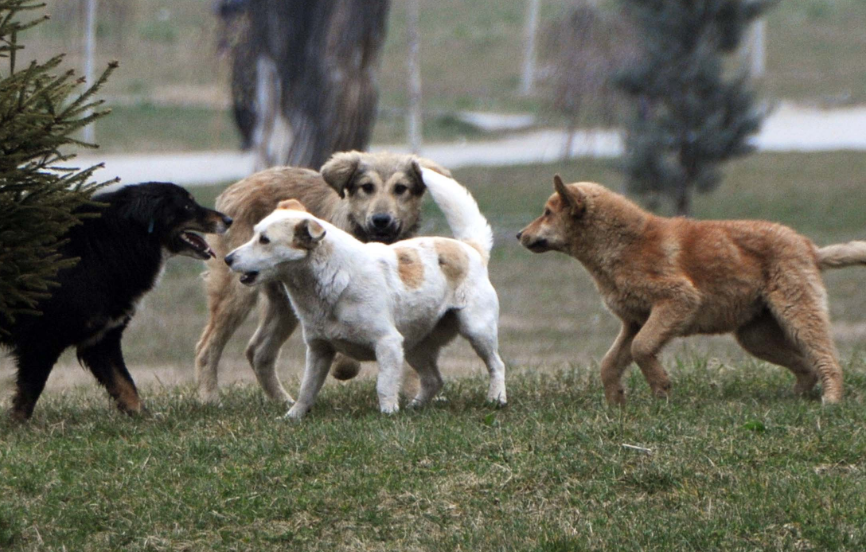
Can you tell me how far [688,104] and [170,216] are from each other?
55.9ft

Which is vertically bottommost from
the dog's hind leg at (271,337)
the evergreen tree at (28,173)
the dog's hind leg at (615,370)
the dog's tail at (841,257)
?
the dog's hind leg at (271,337)

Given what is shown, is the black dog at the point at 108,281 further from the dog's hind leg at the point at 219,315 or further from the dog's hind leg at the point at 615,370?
the dog's hind leg at the point at 615,370

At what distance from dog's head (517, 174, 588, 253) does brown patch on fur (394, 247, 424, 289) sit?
680 mm

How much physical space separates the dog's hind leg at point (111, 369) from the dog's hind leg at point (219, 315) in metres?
1.12

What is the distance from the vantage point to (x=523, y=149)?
32312mm

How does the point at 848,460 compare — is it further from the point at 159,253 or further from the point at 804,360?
the point at 159,253

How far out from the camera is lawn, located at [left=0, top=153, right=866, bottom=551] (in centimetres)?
559

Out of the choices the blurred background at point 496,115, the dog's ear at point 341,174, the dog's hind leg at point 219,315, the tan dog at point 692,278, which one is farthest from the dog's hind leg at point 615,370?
the dog's hind leg at point 219,315

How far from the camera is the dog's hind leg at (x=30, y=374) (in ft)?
24.7

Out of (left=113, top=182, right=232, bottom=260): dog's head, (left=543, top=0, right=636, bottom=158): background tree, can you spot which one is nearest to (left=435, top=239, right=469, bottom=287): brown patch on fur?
(left=113, top=182, right=232, bottom=260): dog's head

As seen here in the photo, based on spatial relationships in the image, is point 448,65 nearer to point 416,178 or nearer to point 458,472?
point 416,178

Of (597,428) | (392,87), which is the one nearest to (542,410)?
(597,428)

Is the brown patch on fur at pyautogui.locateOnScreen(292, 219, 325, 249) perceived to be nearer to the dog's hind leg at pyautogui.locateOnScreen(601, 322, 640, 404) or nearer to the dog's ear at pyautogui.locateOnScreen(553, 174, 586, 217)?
the dog's ear at pyautogui.locateOnScreen(553, 174, 586, 217)

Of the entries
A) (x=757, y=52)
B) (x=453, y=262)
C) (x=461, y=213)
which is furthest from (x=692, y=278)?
(x=757, y=52)
